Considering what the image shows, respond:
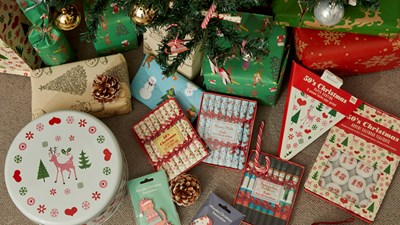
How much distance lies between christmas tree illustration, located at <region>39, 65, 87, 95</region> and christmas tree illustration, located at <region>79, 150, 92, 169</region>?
0.73 ft

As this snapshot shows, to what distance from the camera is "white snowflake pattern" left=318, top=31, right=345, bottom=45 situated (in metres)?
1.38

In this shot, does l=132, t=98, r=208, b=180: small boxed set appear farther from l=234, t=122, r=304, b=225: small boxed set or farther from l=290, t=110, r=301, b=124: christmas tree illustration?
l=290, t=110, r=301, b=124: christmas tree illustration

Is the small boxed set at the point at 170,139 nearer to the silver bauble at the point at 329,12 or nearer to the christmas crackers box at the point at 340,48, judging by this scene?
the christmas crackers box at the point at 340,48

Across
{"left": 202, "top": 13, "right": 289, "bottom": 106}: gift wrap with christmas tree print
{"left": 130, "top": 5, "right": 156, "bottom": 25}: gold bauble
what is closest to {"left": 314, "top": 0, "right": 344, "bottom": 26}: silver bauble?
{"left": 202, "top": 13, "right": 289, "bottom": 106}: gift wrap with christmas tree print

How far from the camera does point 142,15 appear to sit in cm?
121

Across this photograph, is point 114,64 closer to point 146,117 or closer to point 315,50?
point 146,117

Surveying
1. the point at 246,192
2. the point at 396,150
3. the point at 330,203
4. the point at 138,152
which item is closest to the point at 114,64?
the point at 138,152

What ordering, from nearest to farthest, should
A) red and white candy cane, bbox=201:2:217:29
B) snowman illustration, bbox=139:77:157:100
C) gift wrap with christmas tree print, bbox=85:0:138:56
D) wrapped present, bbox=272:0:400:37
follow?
red and white candy cane, bbox=201:2:217:29 < wrapped present, bbox=272:0:400:37 < gift wrap with christmas tree print, bbox=85:0:138:56 < snowman illustration, bbox=139:77:157:100

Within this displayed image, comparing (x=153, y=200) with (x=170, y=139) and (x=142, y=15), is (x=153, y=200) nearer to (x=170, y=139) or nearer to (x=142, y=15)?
(x=170, y=139)

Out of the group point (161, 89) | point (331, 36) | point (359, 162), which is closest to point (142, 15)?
point (161, 89)

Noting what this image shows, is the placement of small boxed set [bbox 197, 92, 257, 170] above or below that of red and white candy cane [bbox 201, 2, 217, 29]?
below

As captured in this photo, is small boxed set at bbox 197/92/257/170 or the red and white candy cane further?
small boxed set at bbox 197/92/257/170

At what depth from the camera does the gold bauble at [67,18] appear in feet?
4.42

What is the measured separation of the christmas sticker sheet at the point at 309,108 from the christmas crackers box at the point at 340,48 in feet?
0.17
